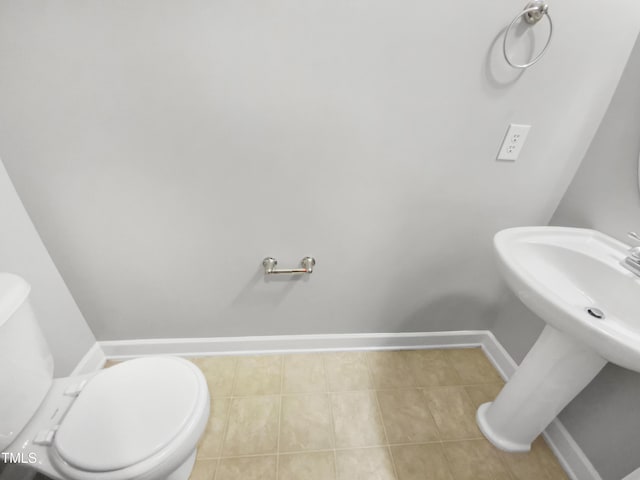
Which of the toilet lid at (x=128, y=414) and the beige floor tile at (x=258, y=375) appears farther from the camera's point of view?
the beige floor tile at (x=258, y=375)

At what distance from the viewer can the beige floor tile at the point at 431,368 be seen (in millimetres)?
1379

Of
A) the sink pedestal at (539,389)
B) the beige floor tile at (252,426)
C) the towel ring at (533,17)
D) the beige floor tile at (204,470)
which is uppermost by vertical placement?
the towel ring at (533,17)

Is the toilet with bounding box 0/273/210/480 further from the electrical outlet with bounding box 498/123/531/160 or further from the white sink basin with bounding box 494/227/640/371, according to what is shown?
the electrical outlet with bounding box 498/123/531/160

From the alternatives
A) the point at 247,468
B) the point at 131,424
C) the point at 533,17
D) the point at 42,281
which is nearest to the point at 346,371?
the point at 247,468

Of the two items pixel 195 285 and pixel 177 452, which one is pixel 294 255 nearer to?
pixel 195 285

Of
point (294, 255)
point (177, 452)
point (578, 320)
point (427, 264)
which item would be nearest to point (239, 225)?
point (294, 255)

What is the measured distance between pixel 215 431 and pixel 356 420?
604 mm

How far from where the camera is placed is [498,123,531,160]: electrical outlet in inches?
38.7

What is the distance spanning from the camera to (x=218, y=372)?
136 cm

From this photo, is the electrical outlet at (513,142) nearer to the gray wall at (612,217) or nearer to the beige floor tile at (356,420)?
the gray wall at (612,217)

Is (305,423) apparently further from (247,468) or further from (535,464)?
(535,464)

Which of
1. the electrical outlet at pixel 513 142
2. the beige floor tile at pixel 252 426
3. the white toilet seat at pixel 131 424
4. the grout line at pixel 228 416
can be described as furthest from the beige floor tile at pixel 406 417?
the electrical outlet at pixel 513 142

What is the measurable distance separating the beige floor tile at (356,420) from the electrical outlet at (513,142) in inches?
47.0

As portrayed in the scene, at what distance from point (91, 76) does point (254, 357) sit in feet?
4.33
